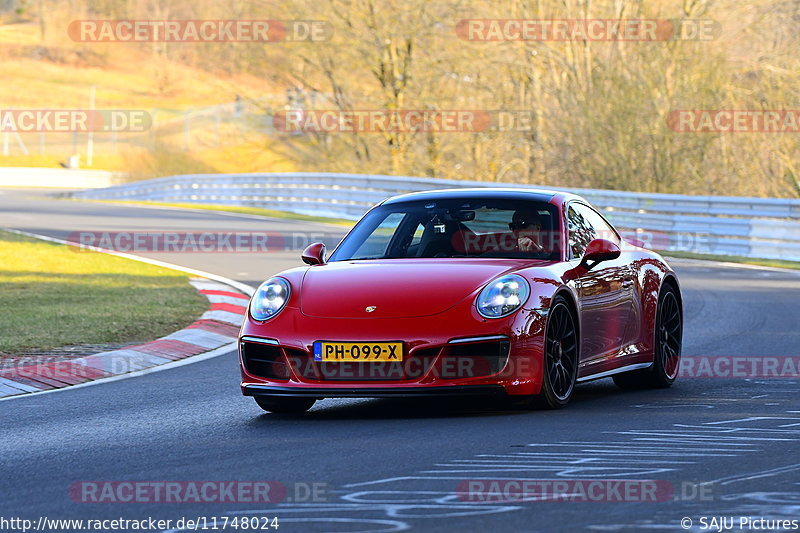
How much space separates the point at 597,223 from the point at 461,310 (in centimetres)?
230

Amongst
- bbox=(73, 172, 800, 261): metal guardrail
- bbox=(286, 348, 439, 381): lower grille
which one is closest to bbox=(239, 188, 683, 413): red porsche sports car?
bbox=(286, 348, 439, 381): lower grille

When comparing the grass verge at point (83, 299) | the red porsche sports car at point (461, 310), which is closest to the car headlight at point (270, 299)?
the red porsche sports car at point (461, 310)

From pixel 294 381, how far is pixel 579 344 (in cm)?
175

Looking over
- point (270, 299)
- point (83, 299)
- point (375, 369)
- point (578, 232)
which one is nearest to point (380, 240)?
point (270, 299)

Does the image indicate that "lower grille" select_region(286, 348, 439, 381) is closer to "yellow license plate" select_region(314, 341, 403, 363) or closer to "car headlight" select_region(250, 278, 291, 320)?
"yellow license plate" select_region(314, 341, 403, 363)

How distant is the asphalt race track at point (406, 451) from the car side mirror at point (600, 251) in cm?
90

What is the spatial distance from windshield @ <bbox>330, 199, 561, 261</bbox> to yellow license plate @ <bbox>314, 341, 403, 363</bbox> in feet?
3.80

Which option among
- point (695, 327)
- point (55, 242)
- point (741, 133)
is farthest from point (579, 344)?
point (741, 133)

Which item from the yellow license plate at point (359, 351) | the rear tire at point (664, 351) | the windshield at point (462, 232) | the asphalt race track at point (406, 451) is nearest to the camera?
the asphalt race track at point (406, 451)

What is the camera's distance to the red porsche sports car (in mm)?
7711

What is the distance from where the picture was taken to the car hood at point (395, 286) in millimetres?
7832

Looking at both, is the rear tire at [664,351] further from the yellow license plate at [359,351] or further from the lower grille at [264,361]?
the lower grille at [264,361]

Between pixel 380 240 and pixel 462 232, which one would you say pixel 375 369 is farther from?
pixel 462 232

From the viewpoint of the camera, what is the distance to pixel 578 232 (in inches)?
362
